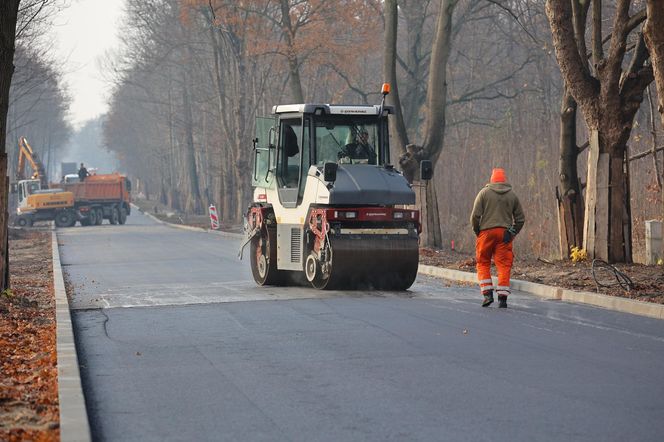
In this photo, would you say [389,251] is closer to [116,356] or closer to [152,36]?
[116,356]

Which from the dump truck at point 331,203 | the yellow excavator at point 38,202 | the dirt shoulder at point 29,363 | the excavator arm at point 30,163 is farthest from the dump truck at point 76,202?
the dump truck at point 331,203

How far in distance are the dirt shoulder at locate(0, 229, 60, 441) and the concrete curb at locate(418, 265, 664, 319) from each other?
721 centimetres

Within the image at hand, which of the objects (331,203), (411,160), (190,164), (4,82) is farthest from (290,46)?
(190,164)

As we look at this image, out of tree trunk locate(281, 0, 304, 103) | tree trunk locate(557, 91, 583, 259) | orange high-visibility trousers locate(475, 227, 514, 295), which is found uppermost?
tree trunk locate(281, 0, 304, 103)

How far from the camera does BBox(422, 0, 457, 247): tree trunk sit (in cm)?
2892

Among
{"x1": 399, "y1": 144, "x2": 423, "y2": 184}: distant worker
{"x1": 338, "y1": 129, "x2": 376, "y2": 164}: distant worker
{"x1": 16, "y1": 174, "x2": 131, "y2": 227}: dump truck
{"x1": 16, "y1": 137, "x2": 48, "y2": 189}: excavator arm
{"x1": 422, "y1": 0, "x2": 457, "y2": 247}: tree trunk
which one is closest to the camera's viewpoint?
{"x1": 338, "y1": 129, "x2": 376, "y2": 164}: distant worker

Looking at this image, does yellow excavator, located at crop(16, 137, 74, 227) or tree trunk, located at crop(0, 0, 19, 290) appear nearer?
tree trunk, located at crop(0, 0, 19, 290)

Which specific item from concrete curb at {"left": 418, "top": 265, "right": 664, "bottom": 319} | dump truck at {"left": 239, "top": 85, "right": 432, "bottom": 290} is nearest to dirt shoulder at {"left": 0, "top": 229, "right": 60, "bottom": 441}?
dump truck at {"left": 239, "top": 85, "right": 432, "bottom": 290}

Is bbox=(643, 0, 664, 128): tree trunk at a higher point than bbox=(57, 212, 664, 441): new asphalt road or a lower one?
higher

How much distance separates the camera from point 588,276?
18.2 m

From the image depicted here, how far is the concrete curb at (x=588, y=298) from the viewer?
1402 cm

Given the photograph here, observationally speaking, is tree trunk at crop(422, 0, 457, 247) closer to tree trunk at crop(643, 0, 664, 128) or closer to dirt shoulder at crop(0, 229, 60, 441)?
dirt shoulder at crop(0, 229, 60, 441)

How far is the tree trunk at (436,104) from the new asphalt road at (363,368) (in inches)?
481

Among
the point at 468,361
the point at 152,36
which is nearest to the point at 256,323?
the point at 468,361
